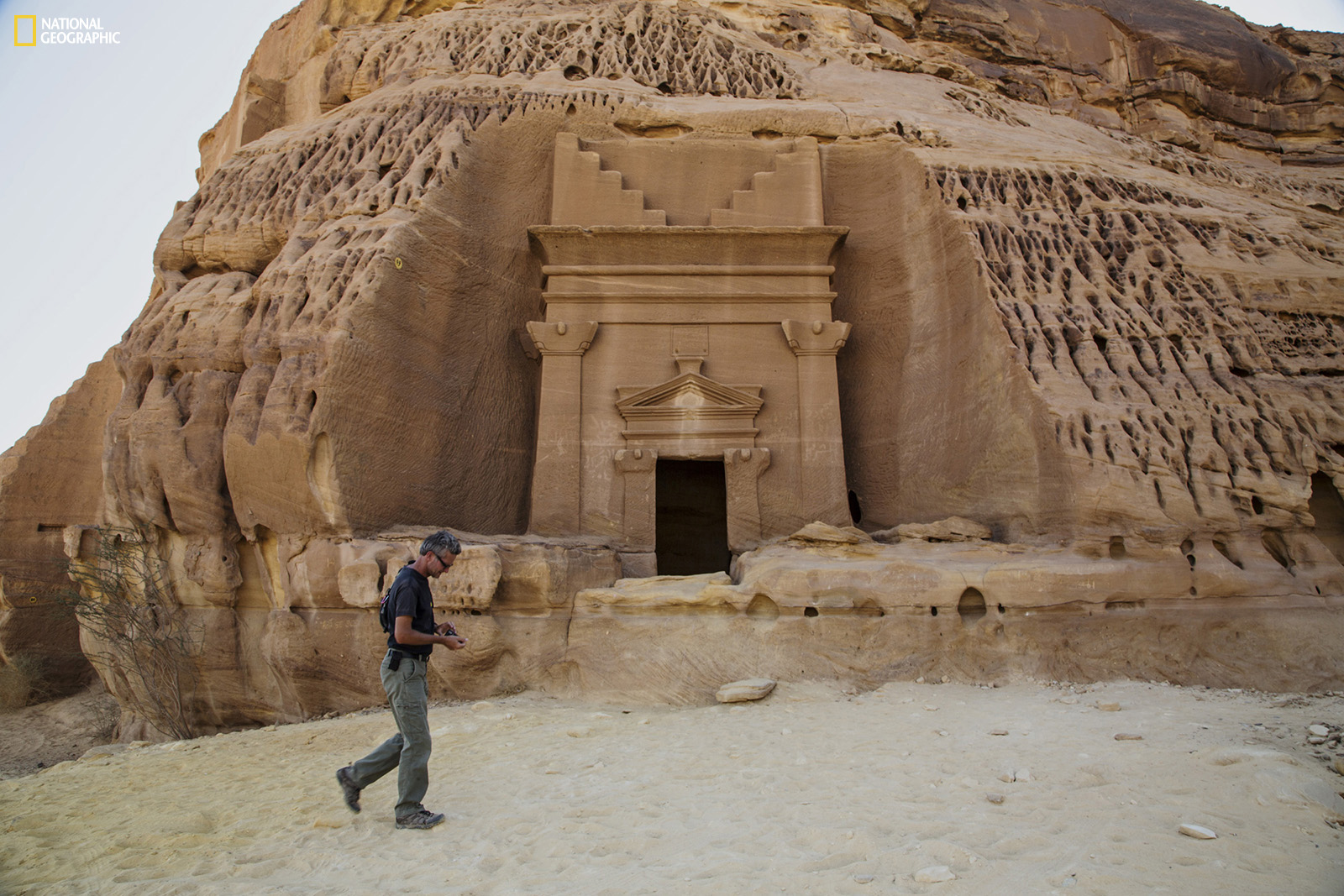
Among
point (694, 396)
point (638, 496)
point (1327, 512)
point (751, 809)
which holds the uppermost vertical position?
point (694, 396)

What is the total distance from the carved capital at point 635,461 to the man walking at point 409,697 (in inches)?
223

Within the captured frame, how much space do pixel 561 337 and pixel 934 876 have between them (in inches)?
314

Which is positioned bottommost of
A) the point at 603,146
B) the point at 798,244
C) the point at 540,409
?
the point at 540,409

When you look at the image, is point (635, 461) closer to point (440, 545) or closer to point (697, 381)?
point (697, 381)

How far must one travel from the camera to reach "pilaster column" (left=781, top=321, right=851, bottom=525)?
9656mm

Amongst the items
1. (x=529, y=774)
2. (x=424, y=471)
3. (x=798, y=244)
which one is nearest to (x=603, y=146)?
(x=798, y=244)

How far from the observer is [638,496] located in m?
9.53

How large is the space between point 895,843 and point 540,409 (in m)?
7.25

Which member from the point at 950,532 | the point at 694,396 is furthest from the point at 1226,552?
the point at 694,396

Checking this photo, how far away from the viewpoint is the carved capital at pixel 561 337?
9953 mm

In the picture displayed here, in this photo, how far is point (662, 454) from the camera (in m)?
9.76

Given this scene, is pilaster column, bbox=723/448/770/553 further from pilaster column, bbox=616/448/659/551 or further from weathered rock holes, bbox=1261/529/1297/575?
weathered rock holes, bbox=1261/529/1297/575

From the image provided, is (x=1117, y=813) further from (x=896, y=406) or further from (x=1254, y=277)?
(x=1254, y=277)

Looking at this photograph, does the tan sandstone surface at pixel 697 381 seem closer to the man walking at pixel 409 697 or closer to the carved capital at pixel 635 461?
the carved capital at pixel 635 461
